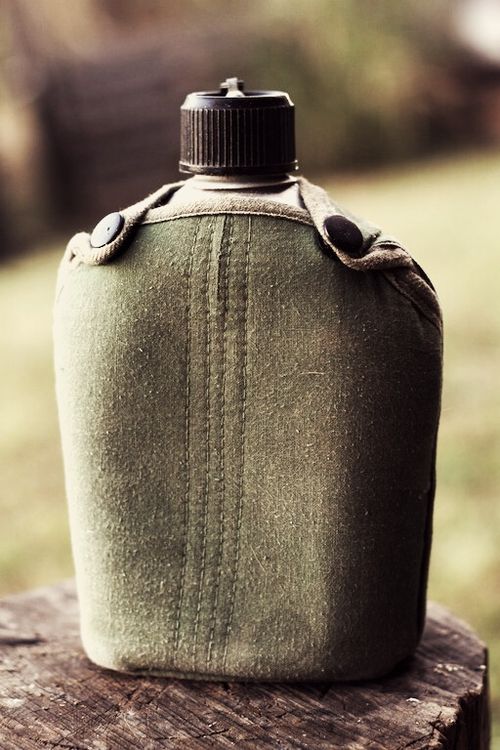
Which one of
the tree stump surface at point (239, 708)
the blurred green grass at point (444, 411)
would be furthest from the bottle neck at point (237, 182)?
the blurred green grass at point (444, 411)

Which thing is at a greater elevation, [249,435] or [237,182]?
[237,182]

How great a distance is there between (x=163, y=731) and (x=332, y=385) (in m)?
0.37

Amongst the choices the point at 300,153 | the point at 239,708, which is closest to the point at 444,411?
the point at 239,708

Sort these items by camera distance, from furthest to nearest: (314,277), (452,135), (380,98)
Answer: (452,135)
(380,98)
(314,277)

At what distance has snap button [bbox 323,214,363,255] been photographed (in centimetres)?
101

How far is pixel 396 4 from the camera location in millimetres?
6375

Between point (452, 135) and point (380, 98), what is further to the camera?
point (452, 135)

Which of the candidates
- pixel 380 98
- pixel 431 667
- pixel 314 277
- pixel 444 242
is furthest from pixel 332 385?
pixel 380 98

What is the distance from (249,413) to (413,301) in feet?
0.60

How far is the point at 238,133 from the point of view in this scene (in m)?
1.04

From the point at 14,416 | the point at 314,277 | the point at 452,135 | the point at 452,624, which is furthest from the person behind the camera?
the point at 452,135

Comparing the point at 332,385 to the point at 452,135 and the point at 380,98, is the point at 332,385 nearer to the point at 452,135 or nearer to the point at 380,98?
the point at 380,98

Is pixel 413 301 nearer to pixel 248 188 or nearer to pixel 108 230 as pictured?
pixel 248 188

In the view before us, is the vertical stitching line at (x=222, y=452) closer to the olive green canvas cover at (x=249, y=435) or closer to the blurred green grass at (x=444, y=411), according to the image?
the olive green canvas cover at (x=249, y=435)
